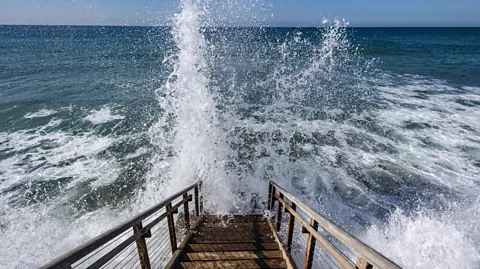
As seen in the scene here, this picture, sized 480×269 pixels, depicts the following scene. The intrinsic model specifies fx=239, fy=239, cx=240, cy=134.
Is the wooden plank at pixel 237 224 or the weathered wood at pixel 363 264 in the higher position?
the weathered wood at pixel 363 264

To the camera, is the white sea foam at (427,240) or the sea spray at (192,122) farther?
the sea spray at (192,122)

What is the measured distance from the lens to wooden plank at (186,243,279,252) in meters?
4.41

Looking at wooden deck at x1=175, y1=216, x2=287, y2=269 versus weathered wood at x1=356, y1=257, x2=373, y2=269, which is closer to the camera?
weathered wood at x1=356, y1=257, x2=373, y2=269

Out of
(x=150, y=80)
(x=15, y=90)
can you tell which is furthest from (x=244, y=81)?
(x=15, y=90)

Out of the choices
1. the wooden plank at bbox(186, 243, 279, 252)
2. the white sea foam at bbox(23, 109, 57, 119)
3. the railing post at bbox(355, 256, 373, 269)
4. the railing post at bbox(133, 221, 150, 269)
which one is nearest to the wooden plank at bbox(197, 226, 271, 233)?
the wooden plank at bbox(186, 243, 279, 252)

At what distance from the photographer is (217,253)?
4.12 m

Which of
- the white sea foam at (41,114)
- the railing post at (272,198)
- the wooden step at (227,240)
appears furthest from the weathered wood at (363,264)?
the white sea foam at (41,114)

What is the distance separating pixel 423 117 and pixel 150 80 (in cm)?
2222

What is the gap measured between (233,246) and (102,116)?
13.7m

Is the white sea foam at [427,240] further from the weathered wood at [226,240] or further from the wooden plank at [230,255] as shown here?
the wooden plank at [230,255]

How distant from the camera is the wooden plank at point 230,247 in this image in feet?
14.5

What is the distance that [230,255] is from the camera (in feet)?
13.3

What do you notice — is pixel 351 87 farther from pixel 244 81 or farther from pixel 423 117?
pixel 244 81

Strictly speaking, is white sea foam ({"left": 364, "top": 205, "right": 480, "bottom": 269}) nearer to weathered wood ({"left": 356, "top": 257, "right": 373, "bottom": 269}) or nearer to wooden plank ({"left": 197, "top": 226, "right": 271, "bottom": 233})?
wooden plank ({"left": 197, "top": 226, "right": 271, "bottom": 233})
